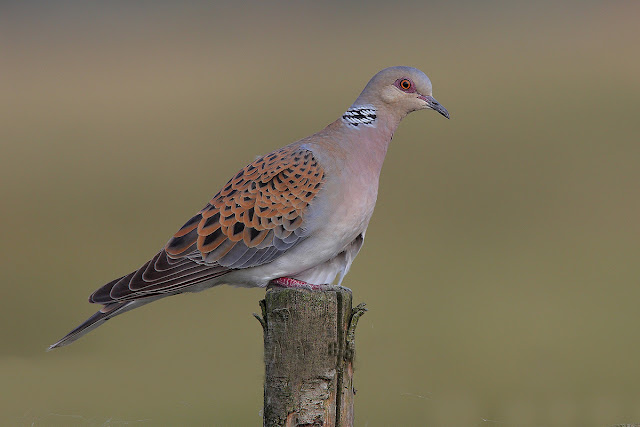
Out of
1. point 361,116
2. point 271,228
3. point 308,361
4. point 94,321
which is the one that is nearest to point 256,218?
point 271,228

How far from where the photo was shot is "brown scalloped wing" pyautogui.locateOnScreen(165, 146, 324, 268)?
4.14 m

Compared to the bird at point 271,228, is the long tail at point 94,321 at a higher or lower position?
lower

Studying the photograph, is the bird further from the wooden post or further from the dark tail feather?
the wooden post

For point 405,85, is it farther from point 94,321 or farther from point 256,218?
point 94,321

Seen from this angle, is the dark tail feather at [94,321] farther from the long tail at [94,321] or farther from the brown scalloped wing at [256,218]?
the brown scalloped wing at [256,218]

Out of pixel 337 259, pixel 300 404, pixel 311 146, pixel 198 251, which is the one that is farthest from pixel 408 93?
pixel 300 404

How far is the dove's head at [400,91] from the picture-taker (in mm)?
4551

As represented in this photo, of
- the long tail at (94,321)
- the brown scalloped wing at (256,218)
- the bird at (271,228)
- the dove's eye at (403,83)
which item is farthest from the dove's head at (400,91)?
the long tail at (94,321)

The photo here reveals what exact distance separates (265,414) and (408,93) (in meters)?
2.24

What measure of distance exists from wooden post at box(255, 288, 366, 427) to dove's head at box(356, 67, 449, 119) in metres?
1.72

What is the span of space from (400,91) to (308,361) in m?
2.05

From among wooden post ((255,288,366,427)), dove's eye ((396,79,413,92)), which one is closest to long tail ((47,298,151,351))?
wooden post ((255,288,366,427))

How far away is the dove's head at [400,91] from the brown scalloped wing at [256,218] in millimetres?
622

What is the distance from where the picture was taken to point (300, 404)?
311 cm
